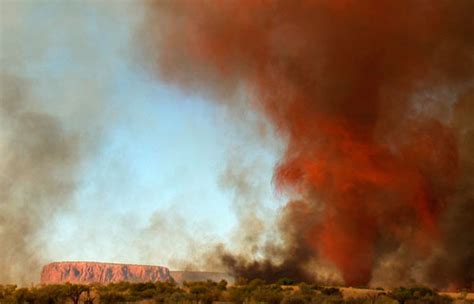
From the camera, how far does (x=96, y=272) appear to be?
157 m

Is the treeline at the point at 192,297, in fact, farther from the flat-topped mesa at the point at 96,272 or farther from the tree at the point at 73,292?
the flat-topped mesa at the point at 96,272

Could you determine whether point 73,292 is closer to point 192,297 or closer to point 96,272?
point 192,297

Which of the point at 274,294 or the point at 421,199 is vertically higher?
the point at 421,199

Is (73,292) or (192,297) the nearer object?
(192,297)

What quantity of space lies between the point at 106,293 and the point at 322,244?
1417 inches

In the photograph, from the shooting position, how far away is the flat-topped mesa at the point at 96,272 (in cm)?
15125

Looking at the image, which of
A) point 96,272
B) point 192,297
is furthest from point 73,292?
point 96,272

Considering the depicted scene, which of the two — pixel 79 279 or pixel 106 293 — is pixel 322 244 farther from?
pixel 79 279

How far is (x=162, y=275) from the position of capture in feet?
522

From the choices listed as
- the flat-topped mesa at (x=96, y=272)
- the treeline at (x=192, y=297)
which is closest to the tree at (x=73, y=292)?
the treeline at (x=192, y=297)

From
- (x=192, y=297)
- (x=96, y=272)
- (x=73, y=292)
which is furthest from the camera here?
(x=96, y=272)

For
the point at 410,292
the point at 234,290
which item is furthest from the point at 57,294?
the point at 410,292

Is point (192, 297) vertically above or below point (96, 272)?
below

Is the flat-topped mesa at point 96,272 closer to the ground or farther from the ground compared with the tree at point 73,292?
farther from the ground
